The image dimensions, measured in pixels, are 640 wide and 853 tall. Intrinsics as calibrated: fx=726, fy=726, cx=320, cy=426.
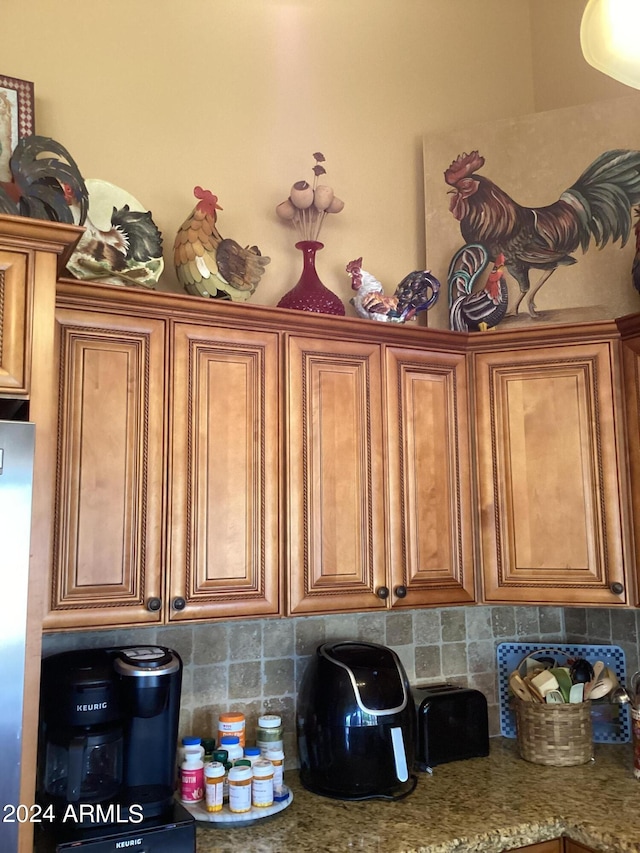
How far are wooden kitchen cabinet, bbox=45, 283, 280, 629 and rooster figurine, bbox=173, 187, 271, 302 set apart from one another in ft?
0.56

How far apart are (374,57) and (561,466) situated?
163 centimetres

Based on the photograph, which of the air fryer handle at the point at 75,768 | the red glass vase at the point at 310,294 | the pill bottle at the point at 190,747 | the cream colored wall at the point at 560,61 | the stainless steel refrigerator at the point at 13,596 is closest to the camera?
the stainless steel refrigerator at the point at 13,596

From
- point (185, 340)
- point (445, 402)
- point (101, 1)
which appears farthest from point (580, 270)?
point (101, 1)

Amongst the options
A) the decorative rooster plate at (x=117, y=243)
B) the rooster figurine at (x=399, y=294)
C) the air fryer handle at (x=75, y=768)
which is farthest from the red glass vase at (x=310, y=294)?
the air fryer handle at (x=75, y=768)

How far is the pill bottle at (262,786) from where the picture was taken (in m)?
1.81

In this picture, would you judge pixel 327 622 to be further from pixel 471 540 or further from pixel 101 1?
pixel 101 1

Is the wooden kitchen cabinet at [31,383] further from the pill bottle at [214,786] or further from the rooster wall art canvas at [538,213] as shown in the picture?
the rooster wall art canvas at [538,213]

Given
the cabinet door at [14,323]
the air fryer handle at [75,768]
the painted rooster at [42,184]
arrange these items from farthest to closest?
the painted rooster at [42,184] → the air fryer handle at [75,768] → the cabinet door at [14,323]

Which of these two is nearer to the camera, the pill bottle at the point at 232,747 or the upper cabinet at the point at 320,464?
the upper cabinet at the point at 320,464

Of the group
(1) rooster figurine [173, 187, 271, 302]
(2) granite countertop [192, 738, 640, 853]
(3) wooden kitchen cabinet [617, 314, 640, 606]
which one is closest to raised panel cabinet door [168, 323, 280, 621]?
(1) rooster figurine [173, 187, 271, 302]

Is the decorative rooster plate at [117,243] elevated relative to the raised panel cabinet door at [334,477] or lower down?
elevated

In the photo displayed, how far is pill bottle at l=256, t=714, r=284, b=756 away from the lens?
1967mm

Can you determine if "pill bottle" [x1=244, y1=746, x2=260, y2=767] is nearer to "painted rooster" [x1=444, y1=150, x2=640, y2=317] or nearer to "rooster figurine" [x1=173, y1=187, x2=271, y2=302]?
"rooster figurine" [x1=173, y1=187, x2=271, y2=302]

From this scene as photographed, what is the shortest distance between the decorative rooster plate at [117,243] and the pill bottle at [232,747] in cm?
124
